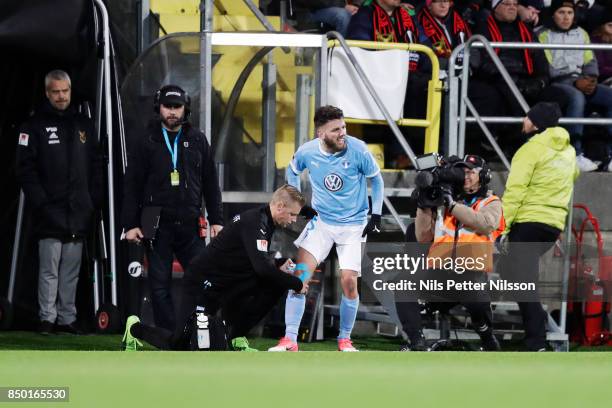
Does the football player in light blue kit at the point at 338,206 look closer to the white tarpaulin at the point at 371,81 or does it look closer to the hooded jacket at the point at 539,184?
the hooded jacket at the point at 539,184

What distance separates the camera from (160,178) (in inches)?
376

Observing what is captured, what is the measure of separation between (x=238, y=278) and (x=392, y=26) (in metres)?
3.26

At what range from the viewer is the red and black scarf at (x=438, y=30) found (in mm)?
11398

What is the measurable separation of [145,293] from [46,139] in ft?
4.27

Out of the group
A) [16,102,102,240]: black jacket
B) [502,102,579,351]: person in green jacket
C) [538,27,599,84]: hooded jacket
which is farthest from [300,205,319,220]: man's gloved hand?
[538,27,599,84]: hooded jacket

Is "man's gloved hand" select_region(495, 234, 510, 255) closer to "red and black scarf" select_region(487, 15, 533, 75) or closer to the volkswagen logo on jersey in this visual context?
the volkswagen logo on jersey

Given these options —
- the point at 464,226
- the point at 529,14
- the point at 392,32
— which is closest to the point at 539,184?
the point at 464,226

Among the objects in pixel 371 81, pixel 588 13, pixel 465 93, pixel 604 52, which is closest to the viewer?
pixel 465 93

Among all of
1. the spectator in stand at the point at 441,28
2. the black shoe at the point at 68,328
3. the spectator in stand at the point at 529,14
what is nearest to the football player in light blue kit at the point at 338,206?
the black shoe at the point at 68,328

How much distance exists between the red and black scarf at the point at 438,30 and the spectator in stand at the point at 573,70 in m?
0.77

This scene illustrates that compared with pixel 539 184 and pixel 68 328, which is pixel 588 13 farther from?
pixel 68 328

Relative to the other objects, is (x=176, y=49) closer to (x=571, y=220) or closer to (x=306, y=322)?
(x=306, y=322)
